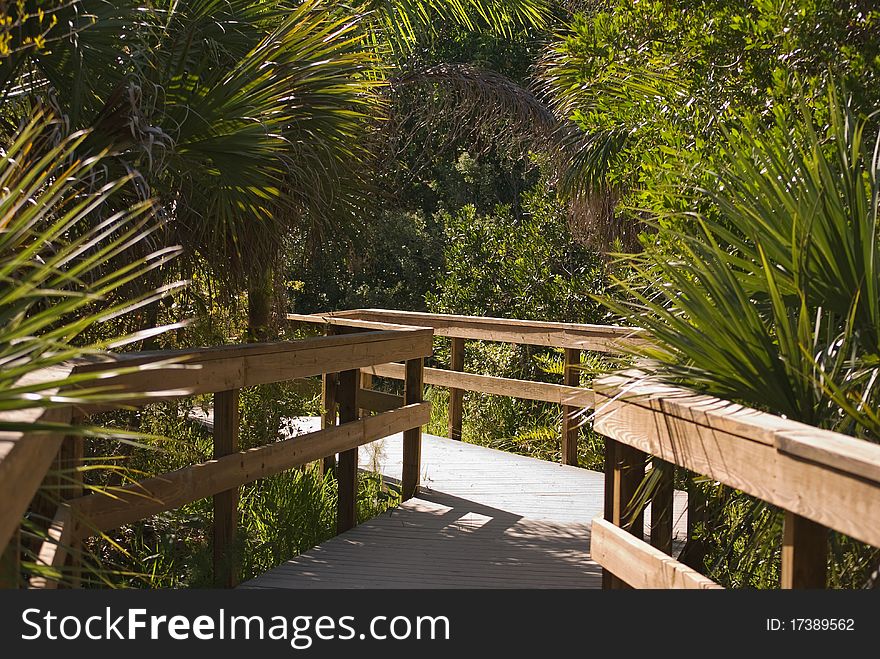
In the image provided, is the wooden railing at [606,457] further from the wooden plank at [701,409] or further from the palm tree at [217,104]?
the palm tree at [217,104]

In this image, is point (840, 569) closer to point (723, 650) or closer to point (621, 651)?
point (723, 650)

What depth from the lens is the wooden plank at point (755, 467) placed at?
1.77 meters

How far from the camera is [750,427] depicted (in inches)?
86.9

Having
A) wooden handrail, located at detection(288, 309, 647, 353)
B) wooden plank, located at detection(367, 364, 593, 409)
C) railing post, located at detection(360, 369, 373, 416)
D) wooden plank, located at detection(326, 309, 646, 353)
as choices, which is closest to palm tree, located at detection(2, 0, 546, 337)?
wooden handrail, located at detection(288, 309, 647, 353)

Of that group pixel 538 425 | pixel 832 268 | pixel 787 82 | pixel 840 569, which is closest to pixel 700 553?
pixel 840 569

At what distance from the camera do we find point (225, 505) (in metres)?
4.43

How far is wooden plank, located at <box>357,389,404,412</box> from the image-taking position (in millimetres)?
6812

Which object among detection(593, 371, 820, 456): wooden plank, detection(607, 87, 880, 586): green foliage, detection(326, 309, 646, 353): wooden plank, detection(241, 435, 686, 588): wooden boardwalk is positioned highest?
detection(607, 87, 880, 586): green foliage

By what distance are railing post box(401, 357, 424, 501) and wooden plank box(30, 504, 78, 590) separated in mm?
3283

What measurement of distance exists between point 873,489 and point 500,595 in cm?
105

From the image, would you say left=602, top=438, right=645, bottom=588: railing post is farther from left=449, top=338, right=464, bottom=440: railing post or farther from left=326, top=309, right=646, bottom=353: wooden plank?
left=449, top=338, right=464, bottom=440: railing post

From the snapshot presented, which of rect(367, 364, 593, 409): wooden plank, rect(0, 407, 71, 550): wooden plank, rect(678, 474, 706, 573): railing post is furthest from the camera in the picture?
rect(367, 364, 593, 409): wooden plank

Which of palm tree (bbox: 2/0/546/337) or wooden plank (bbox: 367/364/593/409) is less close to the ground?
palm tree (bbox: 2/0/546/337)

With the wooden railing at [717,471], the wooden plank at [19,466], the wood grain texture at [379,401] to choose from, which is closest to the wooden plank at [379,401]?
the wood grain texture at [379,401]
